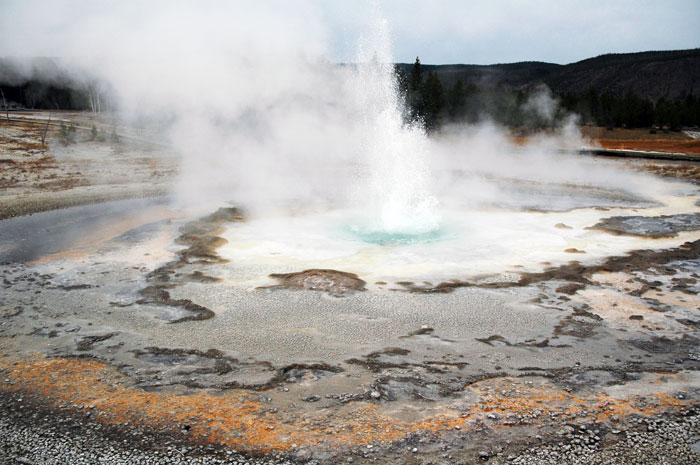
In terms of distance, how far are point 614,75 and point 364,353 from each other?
102483 millimetres

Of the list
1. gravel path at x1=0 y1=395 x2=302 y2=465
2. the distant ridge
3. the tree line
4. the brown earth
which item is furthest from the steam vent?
the distant ridge

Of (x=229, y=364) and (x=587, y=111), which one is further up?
(x=587, y=111)

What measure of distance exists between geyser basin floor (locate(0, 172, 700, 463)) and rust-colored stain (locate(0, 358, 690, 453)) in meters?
0.01

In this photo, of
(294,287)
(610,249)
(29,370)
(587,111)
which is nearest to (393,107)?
(610,249)

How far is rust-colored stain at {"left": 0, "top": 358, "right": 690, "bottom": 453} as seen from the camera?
338cm

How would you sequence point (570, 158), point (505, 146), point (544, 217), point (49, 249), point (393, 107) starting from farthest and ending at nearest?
point (505, 146) < point (570, 158) < point (393, 107) < point (544, 217) < point (49, 249)

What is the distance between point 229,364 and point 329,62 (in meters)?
9.25

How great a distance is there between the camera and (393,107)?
11164 mm

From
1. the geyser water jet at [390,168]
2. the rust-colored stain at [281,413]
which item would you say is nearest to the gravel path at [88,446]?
the rust-colored stain at [281,413]

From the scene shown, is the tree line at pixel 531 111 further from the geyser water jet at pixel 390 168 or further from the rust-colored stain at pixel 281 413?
the rust-colored stain at pixel 281 413

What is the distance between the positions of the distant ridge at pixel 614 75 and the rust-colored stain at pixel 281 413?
69958 mm

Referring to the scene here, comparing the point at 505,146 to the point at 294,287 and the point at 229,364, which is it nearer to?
the point at 294,287

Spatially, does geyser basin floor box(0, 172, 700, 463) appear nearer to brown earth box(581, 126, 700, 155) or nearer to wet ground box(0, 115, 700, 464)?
wet ground box(0, 115, 700, 464)

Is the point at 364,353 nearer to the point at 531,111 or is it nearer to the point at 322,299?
the point at 322,299
